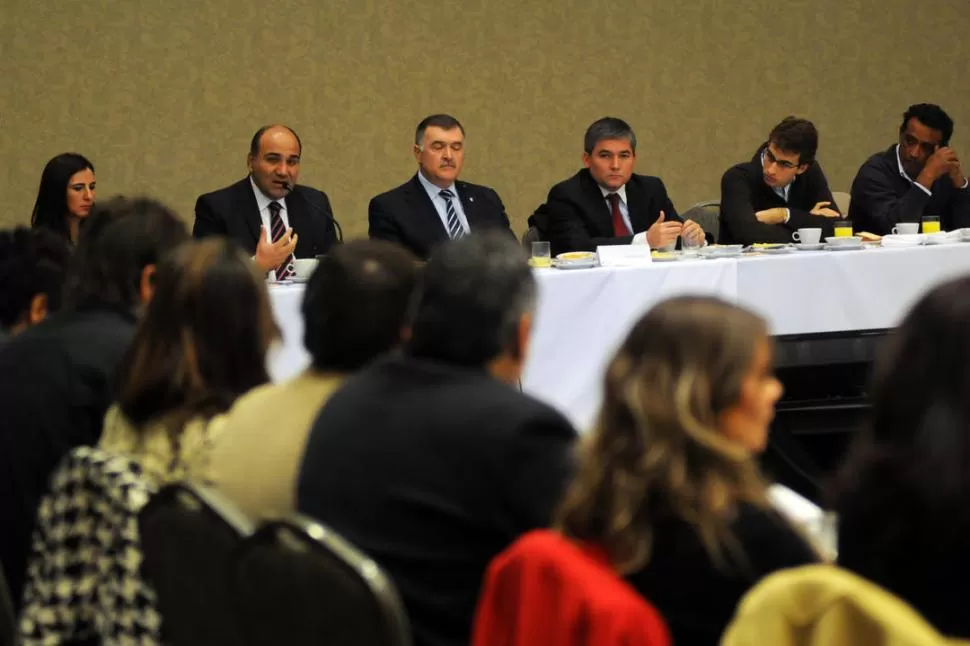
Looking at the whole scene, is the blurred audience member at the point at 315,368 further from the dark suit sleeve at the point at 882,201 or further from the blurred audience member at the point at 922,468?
the dark suit sleeve at the point at 882,201

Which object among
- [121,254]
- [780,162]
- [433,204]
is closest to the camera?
[121,254]

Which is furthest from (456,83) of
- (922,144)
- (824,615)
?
(824,615)

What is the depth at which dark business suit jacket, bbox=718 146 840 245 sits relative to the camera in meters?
5.19

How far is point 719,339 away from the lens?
1.37 metres

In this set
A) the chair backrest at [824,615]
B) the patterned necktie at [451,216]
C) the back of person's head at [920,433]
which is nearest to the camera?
the chair backrest at [824,615]

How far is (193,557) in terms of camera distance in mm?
1560

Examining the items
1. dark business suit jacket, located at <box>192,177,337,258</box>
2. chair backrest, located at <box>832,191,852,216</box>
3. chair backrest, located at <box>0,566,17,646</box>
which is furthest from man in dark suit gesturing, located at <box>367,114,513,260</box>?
chair backrest, located at <box>0,566,17,646</box>

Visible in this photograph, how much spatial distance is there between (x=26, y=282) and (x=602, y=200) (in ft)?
9.28

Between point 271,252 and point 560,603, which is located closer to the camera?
point 560,603

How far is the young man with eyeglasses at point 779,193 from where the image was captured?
17.1 feet

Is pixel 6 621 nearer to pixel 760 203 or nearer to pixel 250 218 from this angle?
pixel 250 218

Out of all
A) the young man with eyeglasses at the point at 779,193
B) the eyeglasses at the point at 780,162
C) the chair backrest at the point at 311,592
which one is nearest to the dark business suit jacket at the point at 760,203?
the young man with eyeglasses at the point at 779,193

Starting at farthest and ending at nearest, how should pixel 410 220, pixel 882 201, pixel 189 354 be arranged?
pixel 882 201
pixel 410 220
pixel 189 354

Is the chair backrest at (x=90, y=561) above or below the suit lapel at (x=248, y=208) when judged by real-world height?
below
